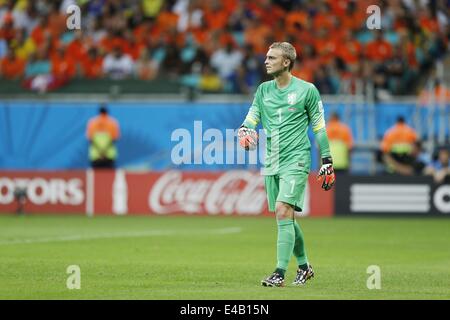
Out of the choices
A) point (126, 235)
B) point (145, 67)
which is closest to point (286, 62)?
point (126, 235)

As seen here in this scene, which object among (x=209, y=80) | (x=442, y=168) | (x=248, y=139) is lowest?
(x=442, y=168)

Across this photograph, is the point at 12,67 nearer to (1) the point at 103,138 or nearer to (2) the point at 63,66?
(2) the point at 63,66

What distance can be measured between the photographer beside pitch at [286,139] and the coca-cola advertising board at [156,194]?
13408 millimetres

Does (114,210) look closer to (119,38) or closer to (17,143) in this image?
(17,143)

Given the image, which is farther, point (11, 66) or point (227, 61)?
point (11, 66)

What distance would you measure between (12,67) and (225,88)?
6.21 meters

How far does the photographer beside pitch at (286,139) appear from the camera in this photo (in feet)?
39.1

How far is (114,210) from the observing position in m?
26.6

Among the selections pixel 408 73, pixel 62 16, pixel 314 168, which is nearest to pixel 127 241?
pixel 314 168

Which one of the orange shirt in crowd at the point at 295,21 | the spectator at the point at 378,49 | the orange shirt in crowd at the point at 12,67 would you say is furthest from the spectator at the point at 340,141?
the orange shirt in crowd at the point at 12,67

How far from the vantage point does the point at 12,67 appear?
30422 millimetres

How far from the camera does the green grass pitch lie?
11.4 metres

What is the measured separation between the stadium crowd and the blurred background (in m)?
0.04

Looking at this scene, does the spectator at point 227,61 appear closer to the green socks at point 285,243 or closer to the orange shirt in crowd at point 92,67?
the orange shirt in crowd at point 92,67
